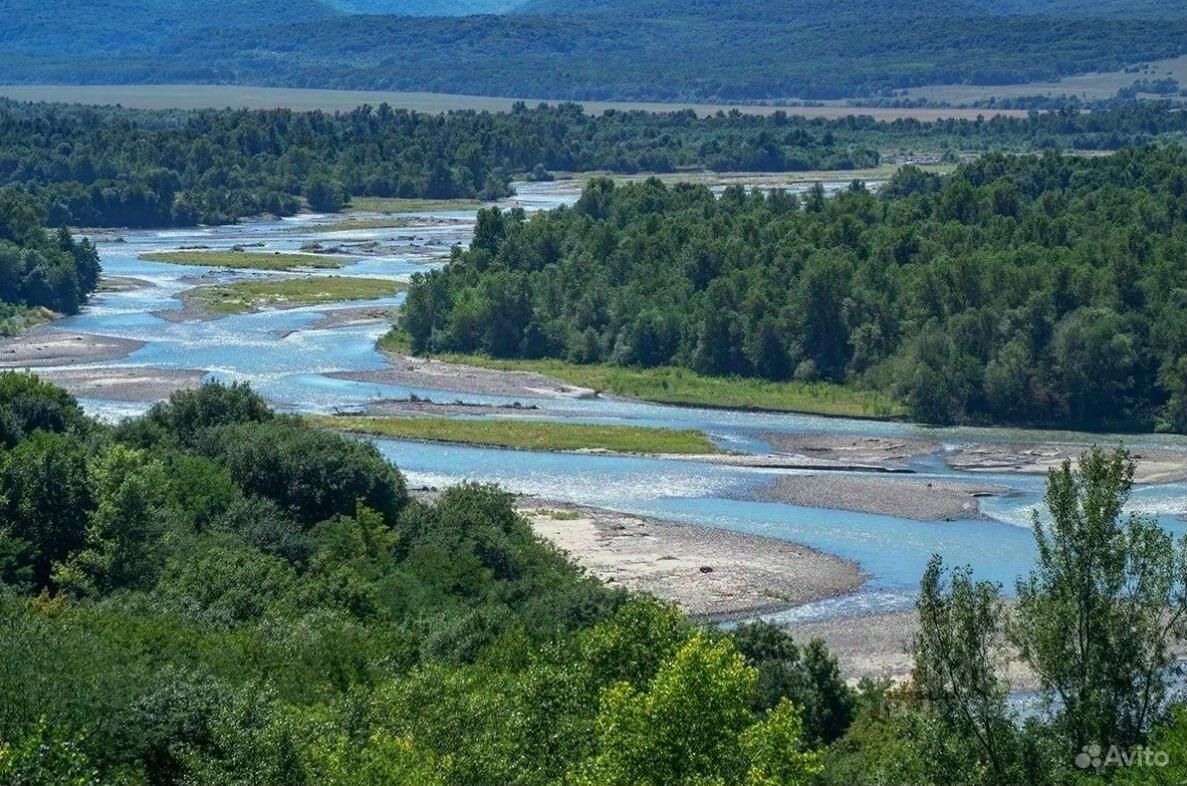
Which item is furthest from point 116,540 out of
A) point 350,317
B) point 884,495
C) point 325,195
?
point 325,195

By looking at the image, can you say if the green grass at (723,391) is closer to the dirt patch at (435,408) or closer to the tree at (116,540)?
the dirt patch at (435,408)

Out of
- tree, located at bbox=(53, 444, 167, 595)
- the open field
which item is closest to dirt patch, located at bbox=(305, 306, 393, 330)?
the open field

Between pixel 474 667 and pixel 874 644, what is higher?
pixel 474 667

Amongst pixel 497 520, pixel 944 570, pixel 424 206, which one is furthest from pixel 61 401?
pixel 424 206

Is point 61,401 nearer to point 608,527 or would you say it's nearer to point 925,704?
point 608,527

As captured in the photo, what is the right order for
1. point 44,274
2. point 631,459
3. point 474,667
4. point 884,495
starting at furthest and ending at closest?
point 44,274, point 631,459, point 884,495, point 474,667

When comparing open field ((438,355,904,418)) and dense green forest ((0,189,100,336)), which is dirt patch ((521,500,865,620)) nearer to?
open field ((438,355,904,418))

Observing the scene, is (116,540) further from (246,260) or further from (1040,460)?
(246,260)
